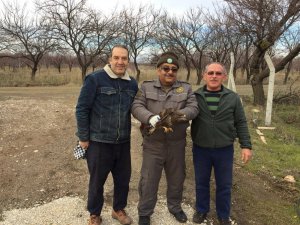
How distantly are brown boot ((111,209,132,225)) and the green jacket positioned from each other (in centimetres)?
114

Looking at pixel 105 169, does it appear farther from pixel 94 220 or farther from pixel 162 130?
pixel 162 130

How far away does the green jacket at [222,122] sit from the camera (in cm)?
356

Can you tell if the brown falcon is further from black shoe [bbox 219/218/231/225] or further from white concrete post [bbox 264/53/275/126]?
white concrete post [bbox 264/53/275/126]

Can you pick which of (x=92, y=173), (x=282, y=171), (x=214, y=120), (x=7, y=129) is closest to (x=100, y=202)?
(x=92, y=173)

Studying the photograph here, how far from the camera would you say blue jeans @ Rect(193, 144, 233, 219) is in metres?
3.68

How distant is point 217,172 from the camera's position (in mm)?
3742

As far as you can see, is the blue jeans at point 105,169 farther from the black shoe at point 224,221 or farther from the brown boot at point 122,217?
the black shoe at point 224,221

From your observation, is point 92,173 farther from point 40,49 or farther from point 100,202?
point 40,49

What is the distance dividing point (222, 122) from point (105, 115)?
118 cm

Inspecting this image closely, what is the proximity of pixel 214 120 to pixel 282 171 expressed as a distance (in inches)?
119

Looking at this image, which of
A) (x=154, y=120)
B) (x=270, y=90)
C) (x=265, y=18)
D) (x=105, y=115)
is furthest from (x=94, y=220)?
(x=265, y=18)

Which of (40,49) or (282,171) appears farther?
(40,49)

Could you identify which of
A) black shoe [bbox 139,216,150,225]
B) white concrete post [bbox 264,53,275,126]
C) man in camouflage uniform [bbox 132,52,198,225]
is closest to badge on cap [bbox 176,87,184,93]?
man in camouflage uniform [bbox 132,52,198,225]

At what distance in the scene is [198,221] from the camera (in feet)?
12.8
